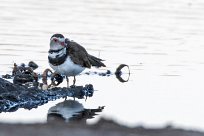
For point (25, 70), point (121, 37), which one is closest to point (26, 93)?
point (25, 70)

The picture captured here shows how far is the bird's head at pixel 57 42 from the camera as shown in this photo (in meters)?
17.8

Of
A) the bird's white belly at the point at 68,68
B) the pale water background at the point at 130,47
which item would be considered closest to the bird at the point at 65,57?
the bird's white belly at the point at 68,68

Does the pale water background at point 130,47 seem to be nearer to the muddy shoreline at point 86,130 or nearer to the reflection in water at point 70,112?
the reflection in water at point 70,112

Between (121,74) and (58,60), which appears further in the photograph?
(121,74)

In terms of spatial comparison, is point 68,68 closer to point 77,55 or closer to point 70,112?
point 77,55

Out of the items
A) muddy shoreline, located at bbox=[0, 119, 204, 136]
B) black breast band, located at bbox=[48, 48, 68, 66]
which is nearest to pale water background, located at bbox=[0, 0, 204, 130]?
black breast band, located at bbox=[48, 48, 68, 66]

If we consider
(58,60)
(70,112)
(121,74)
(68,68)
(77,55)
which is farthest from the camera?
(121,74)

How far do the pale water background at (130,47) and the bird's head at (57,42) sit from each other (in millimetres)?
1330

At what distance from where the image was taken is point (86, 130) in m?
9.00

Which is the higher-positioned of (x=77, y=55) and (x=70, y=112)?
(x=77, y=55)

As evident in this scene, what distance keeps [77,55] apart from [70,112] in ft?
8.03

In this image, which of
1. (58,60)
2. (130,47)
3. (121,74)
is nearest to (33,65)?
(121,74)

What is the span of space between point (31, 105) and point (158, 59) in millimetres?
7285

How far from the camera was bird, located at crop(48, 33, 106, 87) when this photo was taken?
17.7 m
